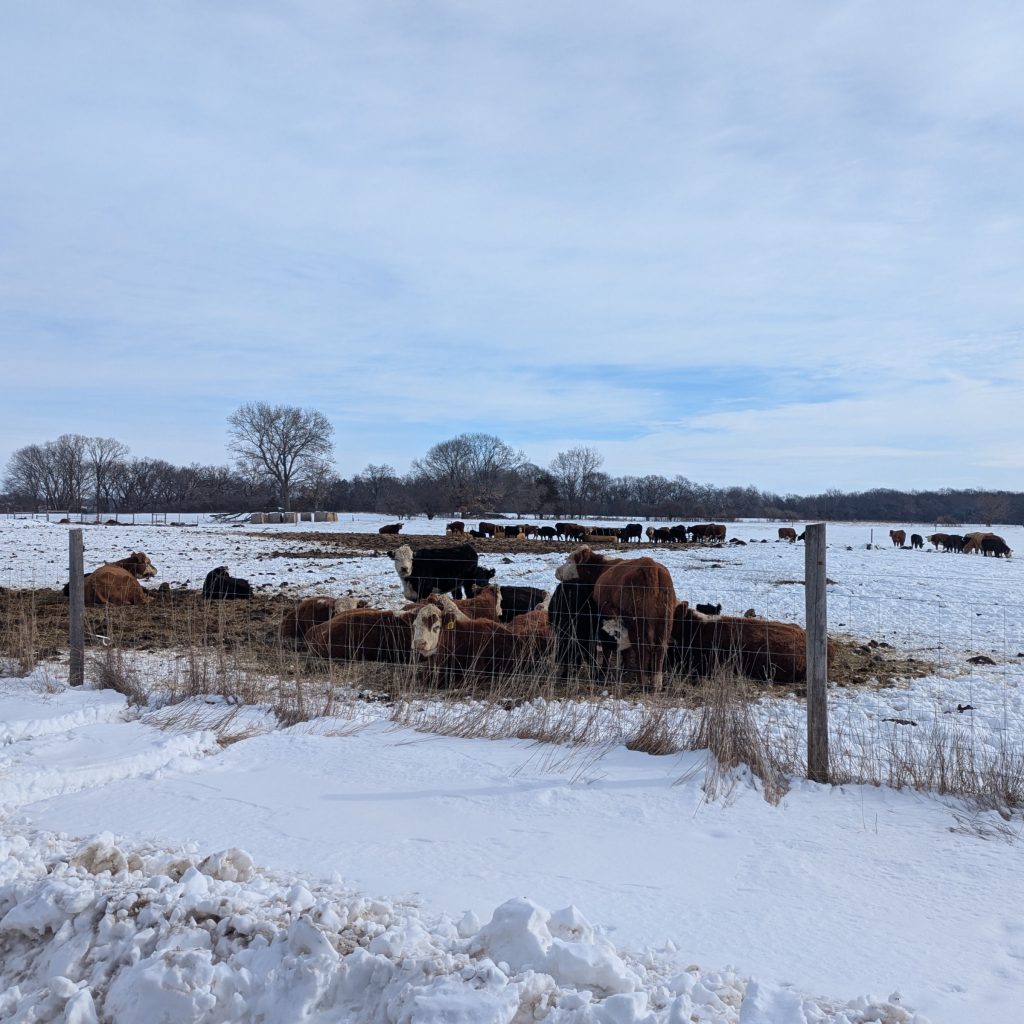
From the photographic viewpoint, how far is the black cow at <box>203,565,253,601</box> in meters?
14.4

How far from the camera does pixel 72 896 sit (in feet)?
10.2

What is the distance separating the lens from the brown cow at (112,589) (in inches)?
540

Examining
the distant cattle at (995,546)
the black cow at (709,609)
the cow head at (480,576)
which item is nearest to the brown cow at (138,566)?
the cow head at (480,576)

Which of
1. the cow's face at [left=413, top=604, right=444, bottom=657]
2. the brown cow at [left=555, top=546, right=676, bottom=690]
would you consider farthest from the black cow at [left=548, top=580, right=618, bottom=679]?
the cow's face at [left=413, top=604, right=444, bottom=657]

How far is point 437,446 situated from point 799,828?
324 feet

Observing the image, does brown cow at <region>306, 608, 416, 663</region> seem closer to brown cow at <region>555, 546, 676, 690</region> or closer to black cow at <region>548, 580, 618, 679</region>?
black cow at <region>548, 580, 618, 679</region>

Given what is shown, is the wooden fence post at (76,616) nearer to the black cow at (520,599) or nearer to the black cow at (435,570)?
the black cow at (520,599)

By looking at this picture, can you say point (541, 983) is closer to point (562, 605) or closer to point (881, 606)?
point (562, 605)

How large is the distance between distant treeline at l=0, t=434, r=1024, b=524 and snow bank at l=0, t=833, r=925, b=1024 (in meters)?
75.4

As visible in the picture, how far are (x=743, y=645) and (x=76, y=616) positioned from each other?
22.9 ft

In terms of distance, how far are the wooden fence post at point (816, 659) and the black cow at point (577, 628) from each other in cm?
343

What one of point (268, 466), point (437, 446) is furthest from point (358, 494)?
point (268, 466)

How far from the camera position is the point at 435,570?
48.1 feet

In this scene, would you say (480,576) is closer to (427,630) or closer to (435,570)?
(435,570)
